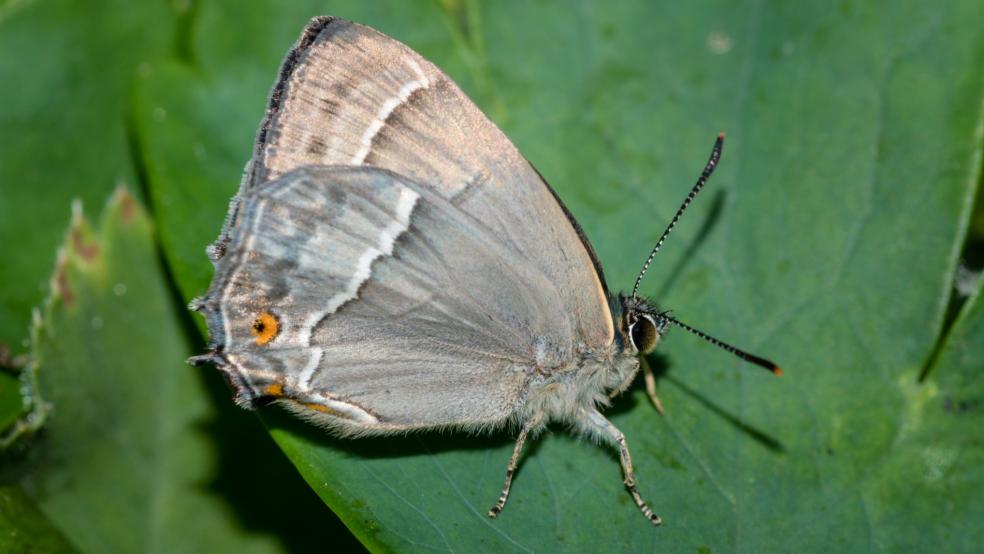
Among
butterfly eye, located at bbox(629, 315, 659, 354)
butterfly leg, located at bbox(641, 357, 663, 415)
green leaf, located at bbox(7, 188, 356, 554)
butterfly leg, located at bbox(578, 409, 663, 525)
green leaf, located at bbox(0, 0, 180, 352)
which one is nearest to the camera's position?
butterfly leg, located at bbox(578, 409, 663, 525)

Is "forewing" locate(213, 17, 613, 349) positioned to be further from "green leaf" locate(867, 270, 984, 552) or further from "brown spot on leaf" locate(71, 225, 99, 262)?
"green leaf" locate(867, 270, 984, 552)

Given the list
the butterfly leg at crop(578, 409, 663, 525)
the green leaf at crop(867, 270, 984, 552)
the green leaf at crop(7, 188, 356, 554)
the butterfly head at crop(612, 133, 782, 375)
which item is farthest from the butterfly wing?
the green leaf at crop(867, 270, 984, 552)

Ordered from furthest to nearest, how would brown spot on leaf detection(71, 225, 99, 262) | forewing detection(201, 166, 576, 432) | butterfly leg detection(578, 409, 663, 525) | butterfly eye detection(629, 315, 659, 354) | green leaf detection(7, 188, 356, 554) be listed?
brown spot on leaf detection(71, 225, 99, 262)
green leaf detection(7, 188, 356, 554)
butterfly eye detection(629, 315, 659, 354)
butterfly leg detection(578, 409, 663, 525)
forewing detection(201, 166, 576, 432)

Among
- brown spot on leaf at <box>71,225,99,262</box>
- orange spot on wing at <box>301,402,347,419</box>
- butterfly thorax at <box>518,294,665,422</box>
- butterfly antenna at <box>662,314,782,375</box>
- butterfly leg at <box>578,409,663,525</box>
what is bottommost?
brown spot on leaf at <box>71,225,99,262</box>

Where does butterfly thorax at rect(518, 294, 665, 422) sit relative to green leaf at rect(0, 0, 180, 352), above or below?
above

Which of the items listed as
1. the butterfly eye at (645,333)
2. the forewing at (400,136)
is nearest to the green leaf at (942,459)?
the butterfly eye at (645,333)

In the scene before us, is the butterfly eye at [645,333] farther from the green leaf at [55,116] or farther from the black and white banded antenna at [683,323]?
the green leaf at [55,116]

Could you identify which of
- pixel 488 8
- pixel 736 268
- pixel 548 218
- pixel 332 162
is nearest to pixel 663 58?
pixel 488 8
